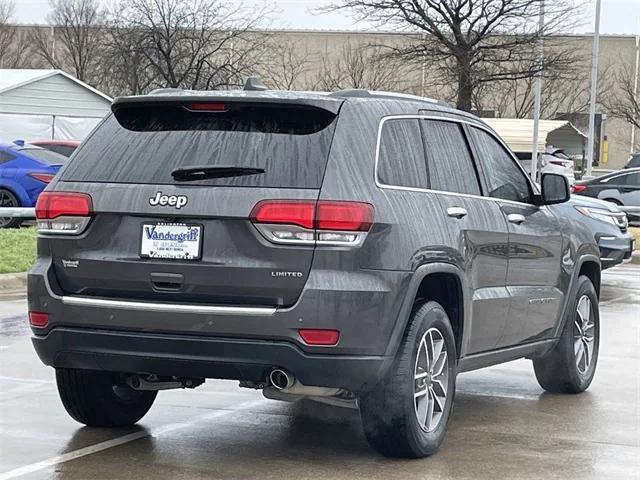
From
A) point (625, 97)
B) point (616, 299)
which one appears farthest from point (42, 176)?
point (625, 97)

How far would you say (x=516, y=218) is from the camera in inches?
306

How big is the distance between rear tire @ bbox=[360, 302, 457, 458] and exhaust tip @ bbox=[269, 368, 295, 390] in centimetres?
44

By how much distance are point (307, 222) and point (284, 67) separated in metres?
55.5

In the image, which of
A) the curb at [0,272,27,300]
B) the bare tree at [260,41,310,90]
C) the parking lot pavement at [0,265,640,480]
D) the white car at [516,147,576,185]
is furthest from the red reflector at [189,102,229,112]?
the bare tree at [260,41,310,90]

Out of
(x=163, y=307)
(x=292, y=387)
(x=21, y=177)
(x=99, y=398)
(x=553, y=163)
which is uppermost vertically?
(x=163, y=307)

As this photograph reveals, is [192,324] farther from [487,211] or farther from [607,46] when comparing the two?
[607,46]

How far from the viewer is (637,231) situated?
1017 inches

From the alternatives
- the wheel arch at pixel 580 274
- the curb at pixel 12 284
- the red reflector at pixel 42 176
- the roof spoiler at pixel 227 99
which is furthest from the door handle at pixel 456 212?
the red reflector at pixel 42 176

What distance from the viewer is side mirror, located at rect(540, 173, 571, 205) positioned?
8195mm

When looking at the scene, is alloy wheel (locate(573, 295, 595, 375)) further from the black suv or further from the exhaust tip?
the exhaust tip

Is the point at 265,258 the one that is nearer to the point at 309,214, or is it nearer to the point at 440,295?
the point at 309,214

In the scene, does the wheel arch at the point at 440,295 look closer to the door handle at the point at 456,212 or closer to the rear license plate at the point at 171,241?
the door handle at the point at 456,212

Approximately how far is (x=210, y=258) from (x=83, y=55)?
190 feet

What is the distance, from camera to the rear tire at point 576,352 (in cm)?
861
